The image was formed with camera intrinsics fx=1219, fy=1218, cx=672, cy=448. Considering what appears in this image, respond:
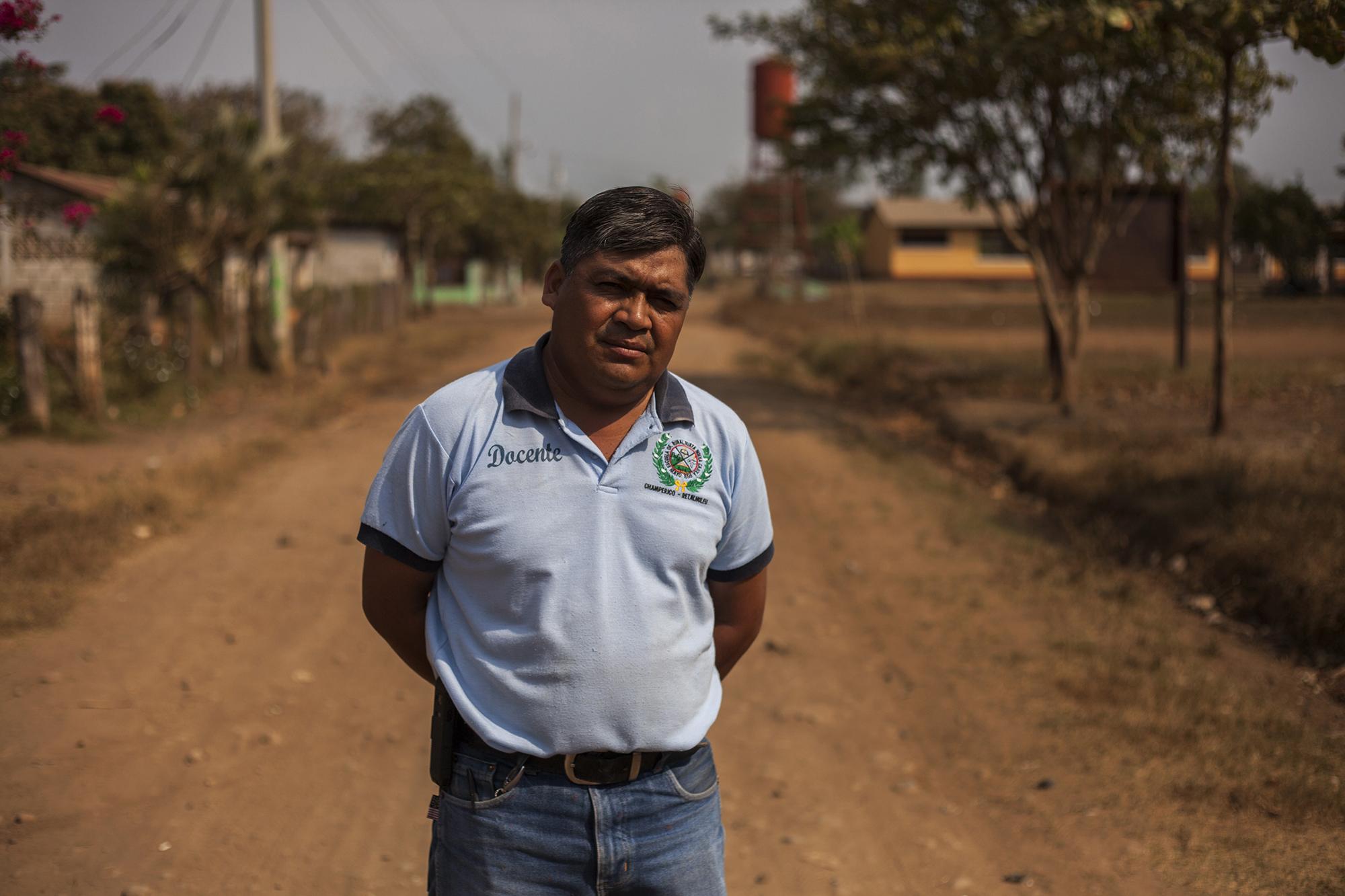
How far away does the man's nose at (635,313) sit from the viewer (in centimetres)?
221

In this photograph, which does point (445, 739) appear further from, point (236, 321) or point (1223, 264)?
point (236, 321)

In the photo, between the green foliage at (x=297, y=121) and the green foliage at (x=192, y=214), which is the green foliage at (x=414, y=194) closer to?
the green foliage at (x=297, y=121)

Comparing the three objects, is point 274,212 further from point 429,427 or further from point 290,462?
point 429,427

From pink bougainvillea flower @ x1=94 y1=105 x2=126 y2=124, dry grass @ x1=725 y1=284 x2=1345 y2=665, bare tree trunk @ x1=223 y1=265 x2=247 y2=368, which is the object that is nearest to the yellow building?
dry grass @ x1=725 y1=284 x2=1345 y2=665

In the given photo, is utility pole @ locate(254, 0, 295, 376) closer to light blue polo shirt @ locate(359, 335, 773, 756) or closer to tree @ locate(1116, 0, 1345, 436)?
tree @ locate(1116, 0, 1345, 436)

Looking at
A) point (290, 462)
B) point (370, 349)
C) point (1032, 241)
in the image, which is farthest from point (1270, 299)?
point (290, 462)

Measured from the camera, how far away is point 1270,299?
114 ft

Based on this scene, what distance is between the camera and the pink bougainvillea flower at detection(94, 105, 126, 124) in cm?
703

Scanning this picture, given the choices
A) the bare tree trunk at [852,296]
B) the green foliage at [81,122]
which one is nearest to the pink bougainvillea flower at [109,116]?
the green foliage at [81,122]

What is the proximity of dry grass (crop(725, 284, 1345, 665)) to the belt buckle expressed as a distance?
16.8ft

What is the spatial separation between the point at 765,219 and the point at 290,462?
45842 millimetres

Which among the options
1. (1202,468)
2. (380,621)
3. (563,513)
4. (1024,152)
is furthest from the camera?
(1024,152)

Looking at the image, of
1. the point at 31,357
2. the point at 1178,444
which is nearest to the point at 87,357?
the point at 31,357

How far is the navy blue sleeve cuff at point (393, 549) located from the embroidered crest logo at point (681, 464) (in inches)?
18.2
